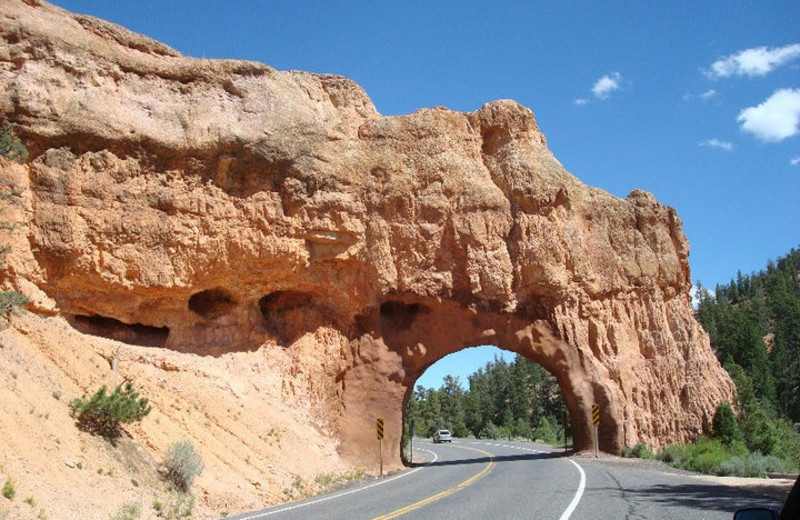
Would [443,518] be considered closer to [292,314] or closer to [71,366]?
[71,366]

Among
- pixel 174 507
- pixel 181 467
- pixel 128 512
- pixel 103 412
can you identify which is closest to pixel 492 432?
pixel 181 467

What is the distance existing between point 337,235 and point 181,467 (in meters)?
12.9

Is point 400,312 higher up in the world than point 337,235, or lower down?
lower down

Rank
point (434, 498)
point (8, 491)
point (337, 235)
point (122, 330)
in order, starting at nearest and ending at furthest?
point (8, 491) → point (434, 498) → point (122, 330) → point (337, 235)

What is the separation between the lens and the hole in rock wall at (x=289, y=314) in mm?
26938

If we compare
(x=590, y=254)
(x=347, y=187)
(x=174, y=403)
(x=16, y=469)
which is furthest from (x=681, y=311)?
(x=16, y=469)

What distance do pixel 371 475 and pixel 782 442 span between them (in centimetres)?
1978

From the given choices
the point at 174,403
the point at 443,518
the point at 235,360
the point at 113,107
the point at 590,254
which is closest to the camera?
the point at 443,518

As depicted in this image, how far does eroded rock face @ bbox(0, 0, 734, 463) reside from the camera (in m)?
22.6

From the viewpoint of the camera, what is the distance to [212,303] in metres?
26.0

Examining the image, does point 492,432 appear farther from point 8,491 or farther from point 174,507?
point 8,491

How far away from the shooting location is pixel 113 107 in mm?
23344

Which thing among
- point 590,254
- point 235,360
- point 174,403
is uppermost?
point 590,254

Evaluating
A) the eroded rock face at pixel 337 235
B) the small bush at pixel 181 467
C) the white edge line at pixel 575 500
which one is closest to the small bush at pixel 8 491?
the small bush at pixel 181 467
